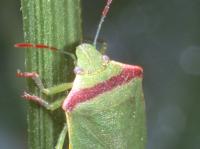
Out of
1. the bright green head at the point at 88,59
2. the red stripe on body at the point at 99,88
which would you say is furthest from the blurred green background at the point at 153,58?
the bright green head at the point at 88,59

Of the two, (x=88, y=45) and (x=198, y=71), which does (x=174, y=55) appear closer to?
(x=198, y=71)

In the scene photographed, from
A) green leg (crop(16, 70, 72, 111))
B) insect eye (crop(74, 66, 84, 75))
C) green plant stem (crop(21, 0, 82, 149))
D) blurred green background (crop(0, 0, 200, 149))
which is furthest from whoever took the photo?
blurred green background (crop(0, 0, 200, 149))

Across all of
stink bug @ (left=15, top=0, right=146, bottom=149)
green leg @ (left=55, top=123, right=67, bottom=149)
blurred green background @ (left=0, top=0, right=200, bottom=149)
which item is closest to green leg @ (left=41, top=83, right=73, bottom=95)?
stink bug @ (left=15, top=0, right=146, bottom=149)

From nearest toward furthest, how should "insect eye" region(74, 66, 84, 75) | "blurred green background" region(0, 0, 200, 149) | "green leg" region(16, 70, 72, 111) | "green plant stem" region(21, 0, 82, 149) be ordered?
"green plant stem" region(21, 0, 82, 149), "green leg" region(16, 70, 72, 111), "insect eye" region(74, 66, 84, 75), "blurred green background" region(0, 0, 200, 149)

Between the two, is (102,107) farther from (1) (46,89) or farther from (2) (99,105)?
(1) (46,89)

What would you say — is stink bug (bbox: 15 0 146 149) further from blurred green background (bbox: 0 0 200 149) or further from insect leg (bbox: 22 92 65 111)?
blurred green background (bbox: 0 0 200 149)

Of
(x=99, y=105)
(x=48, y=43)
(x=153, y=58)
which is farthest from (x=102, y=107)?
(x=153, y=58)

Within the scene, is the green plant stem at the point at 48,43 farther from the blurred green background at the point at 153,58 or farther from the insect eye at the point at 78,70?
the blurred green background at the point at 153,58
